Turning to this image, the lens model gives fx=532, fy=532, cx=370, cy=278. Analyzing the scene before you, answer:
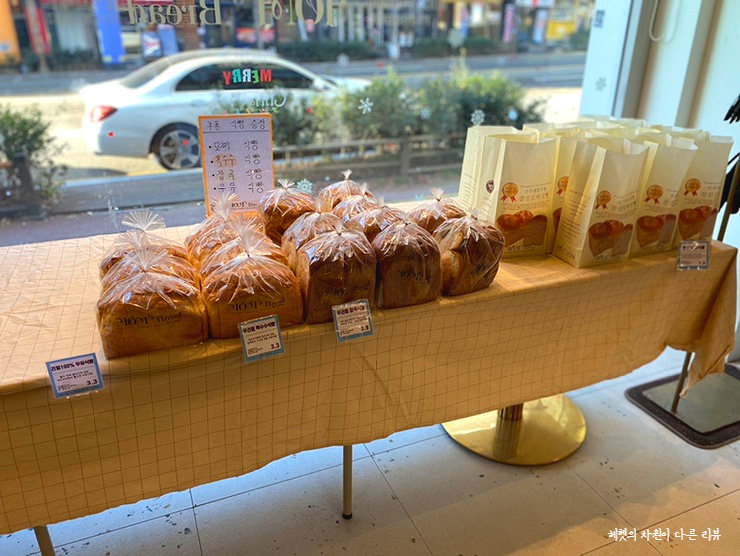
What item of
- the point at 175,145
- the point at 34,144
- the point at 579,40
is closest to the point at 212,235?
the point at 175,145

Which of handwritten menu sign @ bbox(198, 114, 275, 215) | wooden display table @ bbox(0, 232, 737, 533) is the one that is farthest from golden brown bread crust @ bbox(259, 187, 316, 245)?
wooden display table @ bbox(0, 232, 737, 533)

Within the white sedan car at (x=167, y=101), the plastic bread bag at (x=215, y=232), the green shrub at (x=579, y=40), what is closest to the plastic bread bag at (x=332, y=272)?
the plastic bread bag at (x=215, y=232)

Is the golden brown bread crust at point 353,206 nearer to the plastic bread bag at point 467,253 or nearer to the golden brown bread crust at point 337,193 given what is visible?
the golden brown bread crust at point 337,193

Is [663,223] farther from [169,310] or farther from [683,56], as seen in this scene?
[169,310]

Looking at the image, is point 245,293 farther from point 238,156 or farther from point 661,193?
point 661,193

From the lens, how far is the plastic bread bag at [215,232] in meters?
1.32

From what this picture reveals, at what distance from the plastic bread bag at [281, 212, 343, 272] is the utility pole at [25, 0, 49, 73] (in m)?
2.58

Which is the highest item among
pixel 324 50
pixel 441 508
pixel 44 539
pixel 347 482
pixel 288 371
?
pixel 324 50

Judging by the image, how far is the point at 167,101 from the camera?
9.37 ft

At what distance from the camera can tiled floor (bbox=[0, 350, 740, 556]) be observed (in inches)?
63.2

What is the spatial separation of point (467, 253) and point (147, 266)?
742 millimetres

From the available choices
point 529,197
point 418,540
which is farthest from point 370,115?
point 418,540

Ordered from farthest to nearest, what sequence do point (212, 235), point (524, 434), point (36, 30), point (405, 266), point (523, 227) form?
point (36, 30) → point (524, 434) → point (523, 227) → point (212, 235) → point (405, 266)

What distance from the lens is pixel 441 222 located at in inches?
57.5
